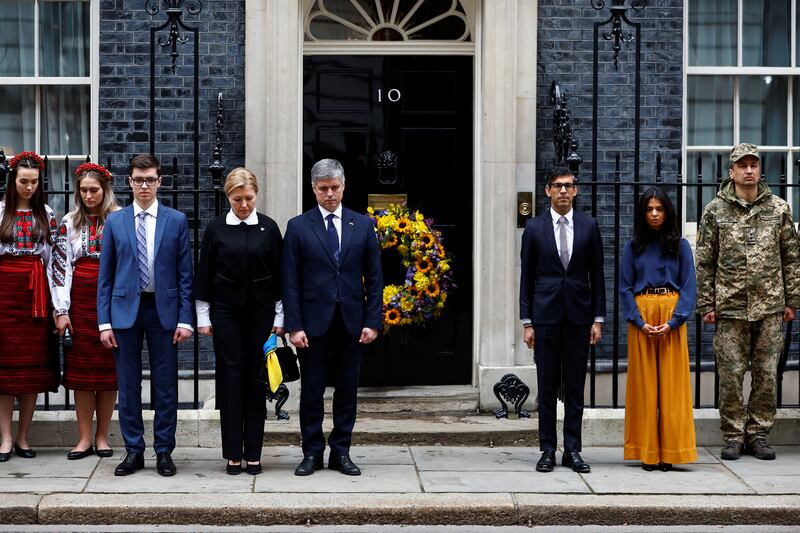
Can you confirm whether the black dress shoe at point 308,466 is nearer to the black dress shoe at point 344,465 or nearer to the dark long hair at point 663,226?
the black dress shoe at point 344,465

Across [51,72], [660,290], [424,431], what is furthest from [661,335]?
[51,72]

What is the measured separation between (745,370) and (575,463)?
1.33 metres

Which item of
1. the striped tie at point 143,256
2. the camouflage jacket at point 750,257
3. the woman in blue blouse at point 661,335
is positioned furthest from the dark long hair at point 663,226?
the striped tie at point 143,256

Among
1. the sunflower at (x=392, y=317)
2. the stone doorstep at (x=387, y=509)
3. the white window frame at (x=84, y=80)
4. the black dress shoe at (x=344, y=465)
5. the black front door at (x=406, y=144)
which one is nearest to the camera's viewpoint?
the stone doorstep at (x=387, y=509)

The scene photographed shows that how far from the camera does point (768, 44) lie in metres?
10.3

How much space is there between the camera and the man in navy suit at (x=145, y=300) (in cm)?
770

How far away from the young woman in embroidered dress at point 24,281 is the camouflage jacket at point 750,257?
416cm

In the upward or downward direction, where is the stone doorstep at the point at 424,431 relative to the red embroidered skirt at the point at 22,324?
downward

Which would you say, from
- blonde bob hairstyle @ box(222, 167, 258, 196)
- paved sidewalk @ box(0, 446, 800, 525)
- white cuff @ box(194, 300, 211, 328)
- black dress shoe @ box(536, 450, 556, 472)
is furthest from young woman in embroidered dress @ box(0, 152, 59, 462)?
black dress shoe @ box(536, 450, 556, 472)

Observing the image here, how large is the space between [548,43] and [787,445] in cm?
341

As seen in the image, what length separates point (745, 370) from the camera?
8344mm

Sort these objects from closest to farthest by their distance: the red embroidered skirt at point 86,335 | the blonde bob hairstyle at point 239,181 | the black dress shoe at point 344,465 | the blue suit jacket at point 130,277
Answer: the blonde bob hairstyle at point 239,181, the blue suit jacket at point 130,277, the black dress shoe at point 344,465, the red embroidered skirt at point 86,335

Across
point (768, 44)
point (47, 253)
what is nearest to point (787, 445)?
point (768, 44)

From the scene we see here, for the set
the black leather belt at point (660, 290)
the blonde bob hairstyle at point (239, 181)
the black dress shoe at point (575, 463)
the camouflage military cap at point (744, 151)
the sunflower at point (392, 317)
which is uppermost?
the camouflage military cap at point (744, 151)
